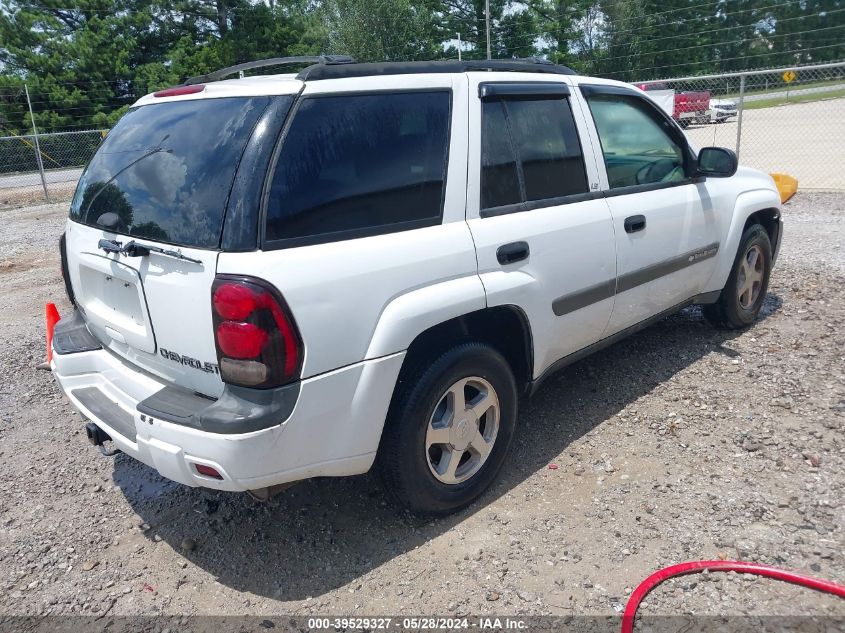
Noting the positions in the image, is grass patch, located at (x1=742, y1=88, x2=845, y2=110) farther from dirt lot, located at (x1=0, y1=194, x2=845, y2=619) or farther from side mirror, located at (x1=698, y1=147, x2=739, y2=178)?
dirt lot, located at (x1=0, y1=194, x2=845, y2=619)

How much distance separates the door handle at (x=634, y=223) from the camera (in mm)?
3764

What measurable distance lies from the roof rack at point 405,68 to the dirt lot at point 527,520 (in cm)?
199

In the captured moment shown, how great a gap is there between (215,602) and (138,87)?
3873 centimetres

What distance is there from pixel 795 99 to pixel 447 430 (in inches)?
1218

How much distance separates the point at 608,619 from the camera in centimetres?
252

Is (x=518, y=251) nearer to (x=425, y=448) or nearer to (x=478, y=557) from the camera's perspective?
(x=425, y=448)

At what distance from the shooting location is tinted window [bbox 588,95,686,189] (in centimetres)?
385

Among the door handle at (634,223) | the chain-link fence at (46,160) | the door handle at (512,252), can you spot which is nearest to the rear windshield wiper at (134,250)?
the door handle at (512,252)

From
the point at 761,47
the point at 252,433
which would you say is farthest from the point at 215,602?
the point at 761,47

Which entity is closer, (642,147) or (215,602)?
(215,602)

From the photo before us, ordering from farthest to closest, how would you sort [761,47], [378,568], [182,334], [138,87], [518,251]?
[761,47]
[138,87]
[518,251]
[378,568]
[182,334]

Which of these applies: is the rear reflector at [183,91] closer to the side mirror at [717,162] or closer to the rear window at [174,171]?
the rear window at [174,171]

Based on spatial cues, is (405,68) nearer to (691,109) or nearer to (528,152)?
(528,152)

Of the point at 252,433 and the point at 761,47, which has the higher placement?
the point at 761,47
